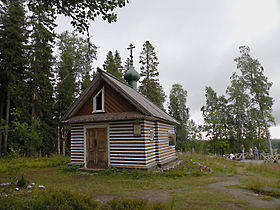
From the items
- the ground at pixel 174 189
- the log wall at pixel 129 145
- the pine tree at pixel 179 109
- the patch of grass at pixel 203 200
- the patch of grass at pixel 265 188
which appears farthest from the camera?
the pine tree at pixel 179 109

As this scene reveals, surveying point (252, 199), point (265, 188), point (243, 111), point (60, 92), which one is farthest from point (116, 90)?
point (243, 111)

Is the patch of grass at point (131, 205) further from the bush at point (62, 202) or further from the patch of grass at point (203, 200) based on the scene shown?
the patch of grass at point (203, 200)

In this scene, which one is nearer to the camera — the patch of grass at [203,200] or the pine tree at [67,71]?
the patch of grass at [203,200]

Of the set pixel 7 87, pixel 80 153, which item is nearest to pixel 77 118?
pixel 80 153

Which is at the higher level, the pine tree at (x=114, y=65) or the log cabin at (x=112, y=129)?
the pine tree at (x=114, y=65)

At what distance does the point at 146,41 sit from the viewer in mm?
30766

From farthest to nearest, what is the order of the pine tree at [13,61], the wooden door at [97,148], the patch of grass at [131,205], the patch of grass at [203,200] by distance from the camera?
the pine tree at [13,61] → the wooden door at [97,148] → the patch of grass at [203,200] → the patch of grass at [131,205]

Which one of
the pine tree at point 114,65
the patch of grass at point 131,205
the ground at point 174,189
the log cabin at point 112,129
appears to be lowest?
the ground at point 174,189

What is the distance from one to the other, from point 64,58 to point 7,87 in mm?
10740

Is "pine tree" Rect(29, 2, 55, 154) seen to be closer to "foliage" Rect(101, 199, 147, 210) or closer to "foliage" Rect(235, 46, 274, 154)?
"foliage" Rect(101, 199, 147, 210)

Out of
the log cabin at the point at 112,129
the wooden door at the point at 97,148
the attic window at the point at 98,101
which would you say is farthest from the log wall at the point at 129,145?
the attic window at the point at 98,101

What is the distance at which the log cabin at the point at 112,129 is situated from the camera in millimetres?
9750

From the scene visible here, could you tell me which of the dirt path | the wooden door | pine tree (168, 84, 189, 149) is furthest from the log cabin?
pine tree (168, 84, 189, 149)

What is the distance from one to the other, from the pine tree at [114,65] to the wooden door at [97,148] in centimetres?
1916
